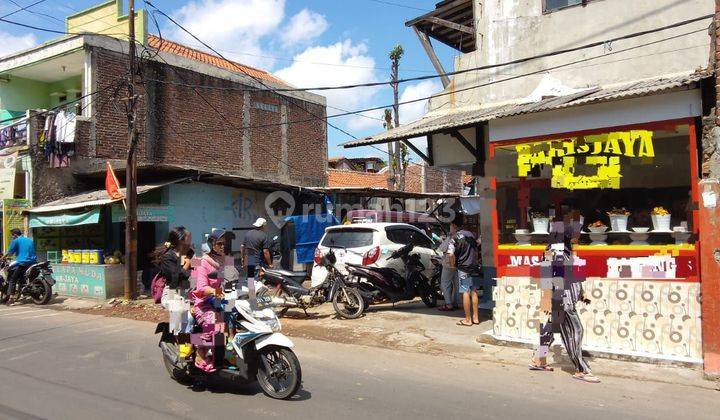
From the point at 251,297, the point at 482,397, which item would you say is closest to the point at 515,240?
the point at 482,397

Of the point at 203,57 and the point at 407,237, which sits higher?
the point at 203,57

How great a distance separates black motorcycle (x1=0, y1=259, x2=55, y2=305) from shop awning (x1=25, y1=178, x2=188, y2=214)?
5.27ft

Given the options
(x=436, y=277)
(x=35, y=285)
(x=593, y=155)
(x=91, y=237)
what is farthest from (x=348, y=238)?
(x=91, y=237)

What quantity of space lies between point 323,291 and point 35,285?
23.9 ft

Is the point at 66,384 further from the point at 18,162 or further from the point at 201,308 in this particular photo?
the point at 18,162

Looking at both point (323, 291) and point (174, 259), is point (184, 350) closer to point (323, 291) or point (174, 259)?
point (174, 259)

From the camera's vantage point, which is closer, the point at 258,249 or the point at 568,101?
the point at 568,101

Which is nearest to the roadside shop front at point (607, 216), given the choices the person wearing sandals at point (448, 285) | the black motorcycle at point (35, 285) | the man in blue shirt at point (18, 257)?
the person wearing sandals at point (448, 285)

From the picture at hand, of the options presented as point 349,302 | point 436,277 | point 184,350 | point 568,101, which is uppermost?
point 568,101

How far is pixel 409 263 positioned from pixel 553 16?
535cm

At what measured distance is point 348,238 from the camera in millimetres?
10805

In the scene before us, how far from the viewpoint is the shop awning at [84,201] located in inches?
496

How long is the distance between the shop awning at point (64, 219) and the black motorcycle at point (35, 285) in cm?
125

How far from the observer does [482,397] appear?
5.07 metres
